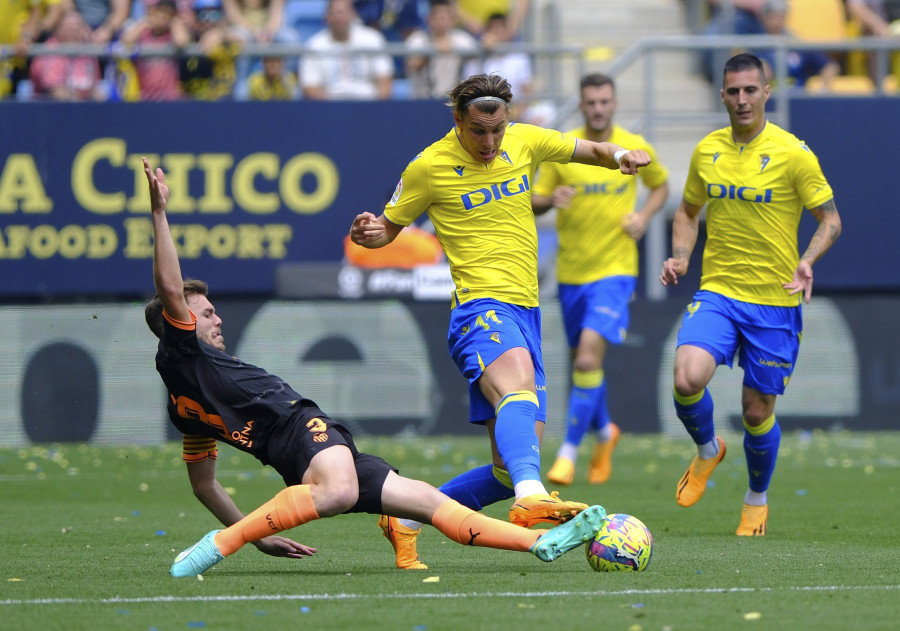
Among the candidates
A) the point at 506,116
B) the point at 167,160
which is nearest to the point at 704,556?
the point at 506,116

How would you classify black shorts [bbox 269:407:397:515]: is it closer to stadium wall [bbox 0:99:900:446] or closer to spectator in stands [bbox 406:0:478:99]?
stadium wall [bbox 0:99:900:446]

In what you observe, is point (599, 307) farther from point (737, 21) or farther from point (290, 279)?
point (737, 21)

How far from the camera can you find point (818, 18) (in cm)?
1794

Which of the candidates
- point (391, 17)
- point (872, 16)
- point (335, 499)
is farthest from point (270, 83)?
point (335, 499)

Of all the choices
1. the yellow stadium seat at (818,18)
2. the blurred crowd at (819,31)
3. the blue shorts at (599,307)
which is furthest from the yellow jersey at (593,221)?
the yellow stadium seat at (818,18)

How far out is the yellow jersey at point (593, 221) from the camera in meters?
10.5

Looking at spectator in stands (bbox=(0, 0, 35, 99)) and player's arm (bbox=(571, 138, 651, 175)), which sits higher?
spectator in stands (bbox=(0, 0, 35, 99))

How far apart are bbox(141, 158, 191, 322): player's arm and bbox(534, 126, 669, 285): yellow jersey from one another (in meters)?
4.93

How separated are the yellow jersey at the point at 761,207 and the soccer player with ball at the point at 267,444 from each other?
2.61 m

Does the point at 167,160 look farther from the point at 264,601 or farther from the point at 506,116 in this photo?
the point at 264,601

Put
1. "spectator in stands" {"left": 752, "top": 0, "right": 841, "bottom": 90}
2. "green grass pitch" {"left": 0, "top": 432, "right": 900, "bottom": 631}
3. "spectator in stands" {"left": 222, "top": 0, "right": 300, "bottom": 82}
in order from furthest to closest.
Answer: "spectator in stands" {"left": 752, "top": 0, "right": 841, "bottom": 90}, "spectator in stands" {"left": 222, "top": 0, "right": 300, "bottom": 82}, "green grass pitch" {"left": 0, "top": 432, "right": 900, "bottom": 631}

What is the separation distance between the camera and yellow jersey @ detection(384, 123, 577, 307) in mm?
6547

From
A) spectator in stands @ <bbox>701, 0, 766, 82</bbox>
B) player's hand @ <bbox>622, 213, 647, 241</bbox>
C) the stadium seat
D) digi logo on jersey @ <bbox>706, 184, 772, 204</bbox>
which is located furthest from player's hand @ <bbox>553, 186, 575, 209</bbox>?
the stadium seat

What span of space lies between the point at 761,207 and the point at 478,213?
78.9 inches
